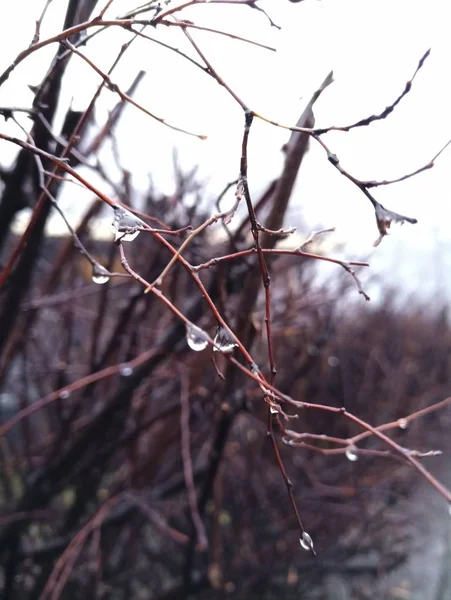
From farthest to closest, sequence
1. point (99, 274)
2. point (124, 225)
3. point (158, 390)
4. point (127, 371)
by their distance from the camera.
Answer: point (158, 390) → point (127, 371) → point (99, 274) → point (124, 225)

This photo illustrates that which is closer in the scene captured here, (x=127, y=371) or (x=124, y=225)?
(x=124, y=225)

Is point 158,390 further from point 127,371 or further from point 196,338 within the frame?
point 196,338

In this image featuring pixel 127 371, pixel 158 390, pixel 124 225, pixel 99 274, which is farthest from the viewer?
pixel 158 390

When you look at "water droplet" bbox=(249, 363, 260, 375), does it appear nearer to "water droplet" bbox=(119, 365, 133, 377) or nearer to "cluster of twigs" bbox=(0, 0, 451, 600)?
"cluster of twigs" bbox=(0, 0, 451, 600)

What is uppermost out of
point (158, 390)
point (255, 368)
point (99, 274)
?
point (158, 390)

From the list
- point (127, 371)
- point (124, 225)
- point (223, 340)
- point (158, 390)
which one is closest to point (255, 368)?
point (223, 340)

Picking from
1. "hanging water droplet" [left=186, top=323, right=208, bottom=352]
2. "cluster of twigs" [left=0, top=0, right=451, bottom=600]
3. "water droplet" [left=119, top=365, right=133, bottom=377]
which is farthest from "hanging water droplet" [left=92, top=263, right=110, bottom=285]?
"water droplet" [left=119, top=365, right=133, bottom=377]

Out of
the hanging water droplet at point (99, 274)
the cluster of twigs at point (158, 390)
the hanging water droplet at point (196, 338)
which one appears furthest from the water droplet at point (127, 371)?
the hanging water droplet at point (196, 338)

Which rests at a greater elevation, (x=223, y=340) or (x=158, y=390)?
(x=158, y=390)

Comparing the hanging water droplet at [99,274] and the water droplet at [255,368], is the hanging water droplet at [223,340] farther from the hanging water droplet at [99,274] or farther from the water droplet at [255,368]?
the hanging water droplet at [99,274]
